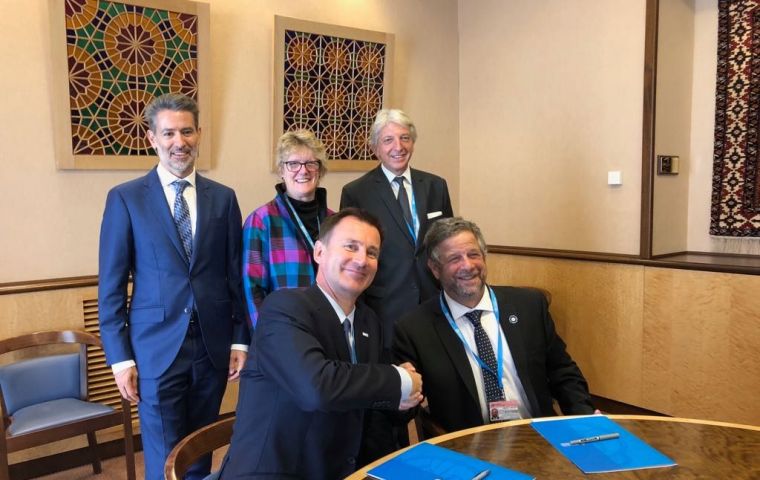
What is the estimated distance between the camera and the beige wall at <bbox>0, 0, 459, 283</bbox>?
3.24m

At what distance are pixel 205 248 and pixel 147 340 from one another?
1.25ft

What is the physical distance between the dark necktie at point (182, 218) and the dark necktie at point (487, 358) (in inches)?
40.5

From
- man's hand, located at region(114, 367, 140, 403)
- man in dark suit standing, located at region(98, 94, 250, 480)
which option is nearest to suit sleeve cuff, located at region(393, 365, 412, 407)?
man in dark suit standing, located at region(98, 94, 250, 480)

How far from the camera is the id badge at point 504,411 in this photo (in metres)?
2.01

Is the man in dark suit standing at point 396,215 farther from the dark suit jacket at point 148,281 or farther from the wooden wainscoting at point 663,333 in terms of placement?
the wooden wainscoting at point 663,333

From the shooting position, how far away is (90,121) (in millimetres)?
3396

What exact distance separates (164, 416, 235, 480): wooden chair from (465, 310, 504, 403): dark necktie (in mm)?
817

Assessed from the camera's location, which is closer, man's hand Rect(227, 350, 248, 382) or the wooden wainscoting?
man's hand Rect(227, 350, 248, 382)

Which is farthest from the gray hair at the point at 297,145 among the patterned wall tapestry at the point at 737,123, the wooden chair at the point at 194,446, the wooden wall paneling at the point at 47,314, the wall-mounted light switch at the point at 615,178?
the patterned wall tapestry at the point at 737,123

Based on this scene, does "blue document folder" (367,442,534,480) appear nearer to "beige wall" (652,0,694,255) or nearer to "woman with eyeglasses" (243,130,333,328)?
"woman with eyeglasses" (243,130,333,328)

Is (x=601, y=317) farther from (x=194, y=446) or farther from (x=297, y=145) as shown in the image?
(x=194, y=446)

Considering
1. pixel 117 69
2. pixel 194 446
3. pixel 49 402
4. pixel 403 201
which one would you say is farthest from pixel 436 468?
pixel 117 69

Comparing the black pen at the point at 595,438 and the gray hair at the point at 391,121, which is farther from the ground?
the gray hair at the point at 391,121

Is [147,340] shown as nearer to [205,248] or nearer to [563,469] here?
[205,248]
